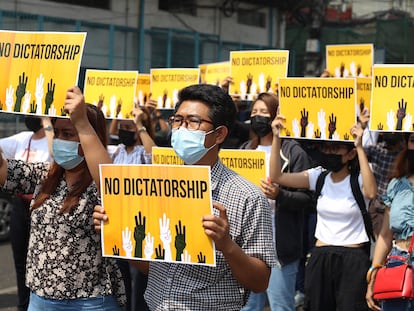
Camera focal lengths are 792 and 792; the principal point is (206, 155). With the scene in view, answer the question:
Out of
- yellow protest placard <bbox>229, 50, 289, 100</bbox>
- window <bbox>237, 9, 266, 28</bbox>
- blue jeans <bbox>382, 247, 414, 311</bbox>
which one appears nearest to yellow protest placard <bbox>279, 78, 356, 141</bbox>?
blue jeans <bbox>382, 247, 414, 311</bbox>

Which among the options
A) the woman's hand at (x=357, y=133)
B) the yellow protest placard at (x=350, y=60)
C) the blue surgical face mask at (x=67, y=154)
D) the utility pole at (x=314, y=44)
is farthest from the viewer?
the utility pole at (x=314, y=44)

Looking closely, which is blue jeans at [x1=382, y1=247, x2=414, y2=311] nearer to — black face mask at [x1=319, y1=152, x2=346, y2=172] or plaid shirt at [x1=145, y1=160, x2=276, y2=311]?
black face mask at [x1=319, y1=152, x2=346, y2=172]

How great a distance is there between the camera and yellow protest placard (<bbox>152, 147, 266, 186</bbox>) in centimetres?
532

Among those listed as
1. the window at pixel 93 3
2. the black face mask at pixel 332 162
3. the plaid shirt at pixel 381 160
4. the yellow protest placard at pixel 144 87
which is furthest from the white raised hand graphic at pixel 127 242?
the window at pixel 93 3

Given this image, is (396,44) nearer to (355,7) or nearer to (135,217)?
(355,7)

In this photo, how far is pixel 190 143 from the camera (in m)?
3.03

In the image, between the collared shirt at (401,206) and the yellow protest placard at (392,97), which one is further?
the yellow protest placard at (392,97)

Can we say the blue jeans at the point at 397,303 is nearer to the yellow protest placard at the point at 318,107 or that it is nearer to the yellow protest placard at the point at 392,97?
the yellow protest placard at the point at 392,97

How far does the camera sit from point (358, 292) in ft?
15.6

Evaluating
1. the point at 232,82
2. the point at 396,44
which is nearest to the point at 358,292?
the point at 232,82

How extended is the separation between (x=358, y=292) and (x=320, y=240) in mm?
418

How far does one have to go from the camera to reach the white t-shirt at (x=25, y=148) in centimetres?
656

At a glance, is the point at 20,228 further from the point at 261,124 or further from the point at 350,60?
the point at 350,60

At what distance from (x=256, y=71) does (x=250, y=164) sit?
1978mm
